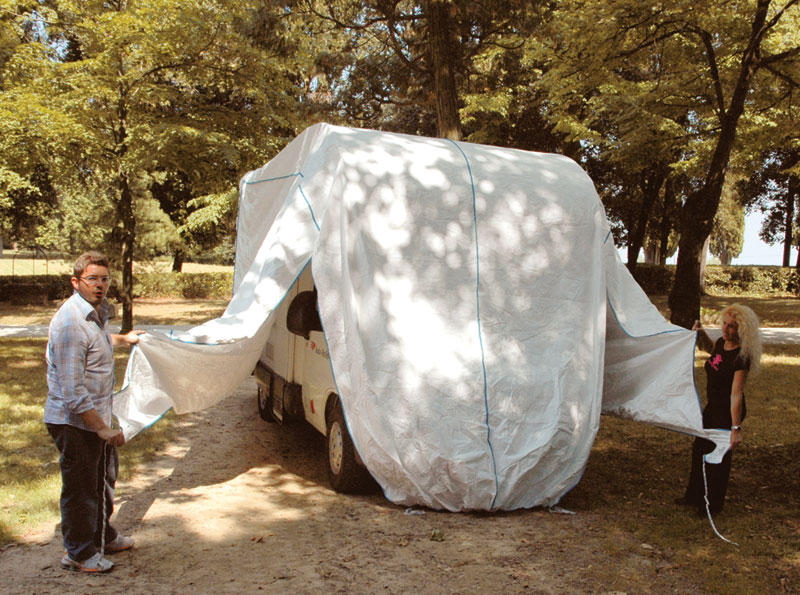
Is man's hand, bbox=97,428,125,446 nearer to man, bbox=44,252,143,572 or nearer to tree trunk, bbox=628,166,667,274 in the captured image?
man, bbox=44,252,143,572

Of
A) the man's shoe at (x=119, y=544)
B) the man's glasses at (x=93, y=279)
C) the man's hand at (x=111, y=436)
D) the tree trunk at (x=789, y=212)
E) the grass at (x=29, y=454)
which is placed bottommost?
the grass at (x=29, y=454)

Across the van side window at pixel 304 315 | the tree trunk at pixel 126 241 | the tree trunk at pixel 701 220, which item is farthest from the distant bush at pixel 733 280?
the van side window at pixel 304 315

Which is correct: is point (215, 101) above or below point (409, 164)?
above

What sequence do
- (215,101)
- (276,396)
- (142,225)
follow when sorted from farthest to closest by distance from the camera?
(142,225) < (215,101) < (276,396)

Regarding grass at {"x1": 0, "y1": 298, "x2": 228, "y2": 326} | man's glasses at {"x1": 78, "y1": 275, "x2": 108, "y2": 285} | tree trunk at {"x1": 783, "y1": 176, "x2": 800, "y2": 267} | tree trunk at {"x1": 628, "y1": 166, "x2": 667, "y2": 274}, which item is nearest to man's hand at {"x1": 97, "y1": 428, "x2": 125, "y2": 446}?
man's glasses at {"x1": 78, "y1": 275, "x2": 108, "y2": 285}

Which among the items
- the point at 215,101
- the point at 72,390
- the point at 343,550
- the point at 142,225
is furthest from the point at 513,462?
the point at 142,225

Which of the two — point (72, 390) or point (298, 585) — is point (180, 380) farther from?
point (298, 585)

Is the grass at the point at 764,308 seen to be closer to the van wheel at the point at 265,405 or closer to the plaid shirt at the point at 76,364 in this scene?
the van wheel at the point at 265,405

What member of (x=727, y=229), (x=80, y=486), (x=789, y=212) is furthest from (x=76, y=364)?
(x=727, y=229)

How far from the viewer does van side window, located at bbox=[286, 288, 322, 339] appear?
720 centimetres

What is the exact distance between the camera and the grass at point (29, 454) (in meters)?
5.81

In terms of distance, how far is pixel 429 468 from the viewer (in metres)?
5.86

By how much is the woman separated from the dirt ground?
1058 millimetres

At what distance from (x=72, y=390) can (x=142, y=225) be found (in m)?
25.3
